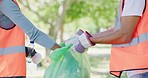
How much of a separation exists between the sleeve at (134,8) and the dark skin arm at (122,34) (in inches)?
0.7

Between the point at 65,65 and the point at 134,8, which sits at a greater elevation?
the point at 134,8

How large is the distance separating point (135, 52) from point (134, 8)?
21 centimetres

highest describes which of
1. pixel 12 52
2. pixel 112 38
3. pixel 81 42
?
pixel 112 38

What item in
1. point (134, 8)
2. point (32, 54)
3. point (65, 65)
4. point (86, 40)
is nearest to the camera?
point (134, 8)

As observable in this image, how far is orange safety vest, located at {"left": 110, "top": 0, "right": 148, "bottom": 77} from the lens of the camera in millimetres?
1586

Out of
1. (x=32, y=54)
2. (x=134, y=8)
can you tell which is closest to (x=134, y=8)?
(x=134, y=8)

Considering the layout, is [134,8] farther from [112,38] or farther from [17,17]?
[17,17]

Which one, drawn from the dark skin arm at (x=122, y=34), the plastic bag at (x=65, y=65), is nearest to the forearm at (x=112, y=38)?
the dark skin arm at (x=122, y=34)

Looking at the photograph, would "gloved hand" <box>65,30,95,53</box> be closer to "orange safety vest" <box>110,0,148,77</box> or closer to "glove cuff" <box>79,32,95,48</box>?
"glove cuff" <box>79,32,95,48</box>

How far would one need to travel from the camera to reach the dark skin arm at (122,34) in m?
1.55

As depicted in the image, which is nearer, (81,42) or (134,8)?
(134,8)

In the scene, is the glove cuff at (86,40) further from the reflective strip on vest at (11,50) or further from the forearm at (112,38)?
the reflective strip on vest at (11,50)

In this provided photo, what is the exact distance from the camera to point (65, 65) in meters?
2.08

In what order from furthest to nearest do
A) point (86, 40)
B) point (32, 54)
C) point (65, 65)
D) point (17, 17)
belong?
point (32, 54), point (65, 65), point (17, 17), point (86, 40)
